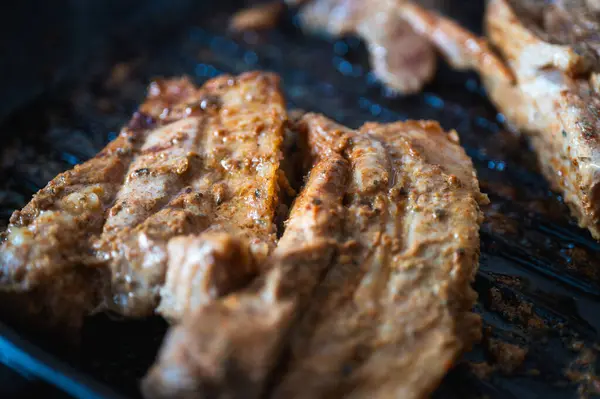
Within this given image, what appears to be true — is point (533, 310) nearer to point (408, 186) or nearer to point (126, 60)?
point (408, 186)

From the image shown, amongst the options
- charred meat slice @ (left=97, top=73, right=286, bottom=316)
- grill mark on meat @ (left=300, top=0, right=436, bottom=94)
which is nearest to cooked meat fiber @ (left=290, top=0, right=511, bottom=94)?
grill mark on meat @ (left=300, top=0, right=436, bottom=94)

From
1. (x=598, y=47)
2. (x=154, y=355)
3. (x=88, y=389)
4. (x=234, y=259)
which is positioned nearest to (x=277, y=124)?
(x=234, y=259)

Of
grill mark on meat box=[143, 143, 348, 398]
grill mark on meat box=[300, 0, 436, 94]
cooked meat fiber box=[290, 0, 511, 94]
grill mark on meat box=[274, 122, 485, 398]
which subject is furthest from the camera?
grill mark on meat box=[300, 0, 436, 94]

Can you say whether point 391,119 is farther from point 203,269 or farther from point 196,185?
point 203,269

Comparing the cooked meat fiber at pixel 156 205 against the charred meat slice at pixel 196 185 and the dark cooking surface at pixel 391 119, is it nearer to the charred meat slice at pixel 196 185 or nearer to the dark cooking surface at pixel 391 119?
the charred meat slice at pixel 196 185

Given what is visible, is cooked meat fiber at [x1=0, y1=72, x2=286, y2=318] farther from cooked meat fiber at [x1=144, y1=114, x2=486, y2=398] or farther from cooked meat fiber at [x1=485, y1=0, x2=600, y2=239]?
cooked meat fiber at [x1=485, y1=0, x2=600, y2=239]

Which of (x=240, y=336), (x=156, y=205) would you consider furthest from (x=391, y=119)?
(x=240, y=336)
